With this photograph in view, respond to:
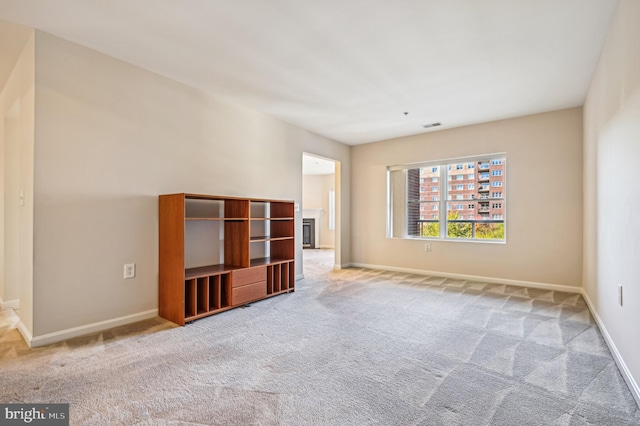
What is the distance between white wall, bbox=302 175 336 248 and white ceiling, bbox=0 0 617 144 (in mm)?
6236

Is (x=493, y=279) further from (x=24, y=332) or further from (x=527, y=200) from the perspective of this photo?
(x=24, y=332)

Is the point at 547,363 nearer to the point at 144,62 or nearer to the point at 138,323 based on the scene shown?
the point at 138,323

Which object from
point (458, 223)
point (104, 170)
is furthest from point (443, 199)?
point (104, 170)

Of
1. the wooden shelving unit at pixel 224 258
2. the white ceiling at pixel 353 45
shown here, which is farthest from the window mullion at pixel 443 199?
the wooden shelving unit at pixel 224 258

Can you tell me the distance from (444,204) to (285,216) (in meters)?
2.83

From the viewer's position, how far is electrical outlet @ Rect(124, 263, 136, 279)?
9.91 ft

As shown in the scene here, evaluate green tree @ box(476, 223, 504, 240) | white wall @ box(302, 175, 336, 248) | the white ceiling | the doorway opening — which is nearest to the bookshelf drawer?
the white ceiling

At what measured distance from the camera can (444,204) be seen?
550 cm

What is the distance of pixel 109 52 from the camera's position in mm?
2863

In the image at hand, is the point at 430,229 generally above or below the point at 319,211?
below

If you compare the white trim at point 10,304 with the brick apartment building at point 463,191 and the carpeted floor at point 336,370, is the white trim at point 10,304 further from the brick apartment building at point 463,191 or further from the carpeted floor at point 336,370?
the brick apartment building at point 463,191

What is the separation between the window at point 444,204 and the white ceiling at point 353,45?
1.39m

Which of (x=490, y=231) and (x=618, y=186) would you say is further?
(x=490, y=231)

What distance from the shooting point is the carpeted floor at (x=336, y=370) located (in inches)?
66.5
